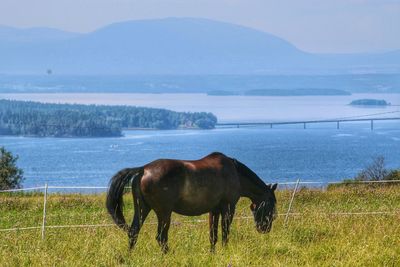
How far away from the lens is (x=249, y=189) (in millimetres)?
12336

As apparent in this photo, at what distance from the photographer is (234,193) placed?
464 inches

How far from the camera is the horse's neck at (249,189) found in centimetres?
1222

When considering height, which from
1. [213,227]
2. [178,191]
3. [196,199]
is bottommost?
[213,227]

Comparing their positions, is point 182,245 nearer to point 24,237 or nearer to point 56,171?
point 24,237

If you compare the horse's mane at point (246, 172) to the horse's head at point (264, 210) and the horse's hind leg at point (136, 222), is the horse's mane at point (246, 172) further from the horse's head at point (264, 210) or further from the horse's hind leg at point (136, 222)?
the horse's hind leg at point (136, 222)

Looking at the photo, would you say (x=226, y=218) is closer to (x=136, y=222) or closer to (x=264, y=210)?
(x=264, y=210)

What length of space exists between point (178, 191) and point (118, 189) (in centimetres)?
82

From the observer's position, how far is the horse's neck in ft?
40.1

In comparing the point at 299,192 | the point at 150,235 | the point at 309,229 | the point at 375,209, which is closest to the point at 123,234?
the point at 150,235

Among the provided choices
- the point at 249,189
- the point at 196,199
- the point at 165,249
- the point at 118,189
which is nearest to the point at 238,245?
the point at 196,199

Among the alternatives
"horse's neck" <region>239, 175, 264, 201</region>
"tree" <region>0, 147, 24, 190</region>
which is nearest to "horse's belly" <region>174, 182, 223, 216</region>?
"horse's neck" <region>239, 175, 264, 201</region>

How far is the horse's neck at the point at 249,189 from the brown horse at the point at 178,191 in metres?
0.09

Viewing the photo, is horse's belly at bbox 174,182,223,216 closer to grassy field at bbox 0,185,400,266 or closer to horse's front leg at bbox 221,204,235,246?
horse's front leg at bbox 221,204,235,246

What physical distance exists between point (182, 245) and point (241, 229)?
6.34ft
